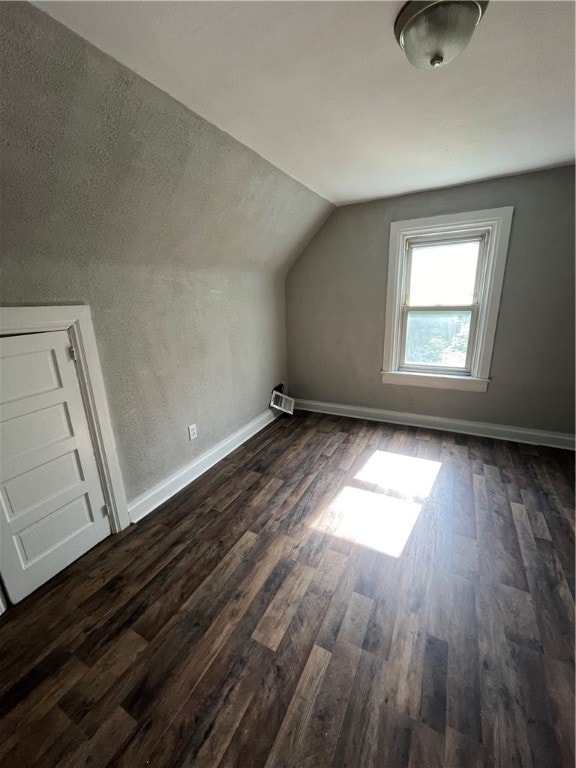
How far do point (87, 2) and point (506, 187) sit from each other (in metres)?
2.77

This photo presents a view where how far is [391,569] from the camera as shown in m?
1.54

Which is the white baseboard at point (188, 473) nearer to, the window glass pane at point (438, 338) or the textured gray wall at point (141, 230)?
the textured gray wall at point (141, 230)

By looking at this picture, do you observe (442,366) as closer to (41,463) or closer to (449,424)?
(449,424)

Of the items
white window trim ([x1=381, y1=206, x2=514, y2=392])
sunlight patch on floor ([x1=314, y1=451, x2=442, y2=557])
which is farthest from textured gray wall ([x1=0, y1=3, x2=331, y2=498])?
sunlight patch on floor ([x1=314, y1=451, x2=442, y2=557])

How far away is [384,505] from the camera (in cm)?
198

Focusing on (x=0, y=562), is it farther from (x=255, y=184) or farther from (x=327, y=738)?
(x=255, y=184)

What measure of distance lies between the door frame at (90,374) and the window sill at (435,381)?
2546 mm

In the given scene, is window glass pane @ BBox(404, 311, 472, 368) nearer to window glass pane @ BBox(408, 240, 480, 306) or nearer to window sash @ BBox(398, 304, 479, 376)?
window sash @ BBox(398, 304, 479, 376)

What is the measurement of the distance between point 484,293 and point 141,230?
8.90 feet

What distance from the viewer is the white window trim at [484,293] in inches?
95.9

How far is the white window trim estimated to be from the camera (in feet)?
7.99

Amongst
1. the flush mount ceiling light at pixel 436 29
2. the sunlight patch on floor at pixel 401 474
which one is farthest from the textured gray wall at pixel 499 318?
the flush mount ceiling light at pixel 436 29

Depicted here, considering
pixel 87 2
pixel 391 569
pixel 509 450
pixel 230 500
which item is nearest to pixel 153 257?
pixel 87 2

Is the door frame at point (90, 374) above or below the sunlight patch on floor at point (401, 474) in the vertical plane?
above
